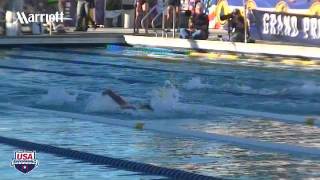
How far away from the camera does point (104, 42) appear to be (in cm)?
Answer: 2284

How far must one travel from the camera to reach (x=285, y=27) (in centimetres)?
2080

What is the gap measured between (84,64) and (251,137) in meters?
9.53

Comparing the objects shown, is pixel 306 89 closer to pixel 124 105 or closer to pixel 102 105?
pixel 124 105

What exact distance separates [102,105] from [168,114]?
0.80 metres

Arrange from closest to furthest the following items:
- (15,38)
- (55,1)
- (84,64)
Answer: (84,64), (15,38), (55,1)

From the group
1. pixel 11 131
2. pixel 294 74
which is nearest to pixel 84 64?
pixel 294 74

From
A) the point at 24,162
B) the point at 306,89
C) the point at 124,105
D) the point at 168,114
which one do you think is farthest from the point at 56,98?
the point at 24,162

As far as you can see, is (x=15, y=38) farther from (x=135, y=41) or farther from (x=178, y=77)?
(x=178, y=77)

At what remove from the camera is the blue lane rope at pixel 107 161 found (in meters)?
6.69

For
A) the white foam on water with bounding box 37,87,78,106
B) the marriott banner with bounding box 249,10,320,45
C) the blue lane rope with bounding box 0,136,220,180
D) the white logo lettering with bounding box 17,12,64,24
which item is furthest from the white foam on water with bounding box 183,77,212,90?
the white logo lettering with bounding box 17,12,64,24

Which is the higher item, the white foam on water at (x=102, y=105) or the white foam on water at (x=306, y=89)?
the white foam on water at (x=102, y=105)

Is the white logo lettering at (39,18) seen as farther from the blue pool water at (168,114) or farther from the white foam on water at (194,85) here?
the white foam on water at (194,85)

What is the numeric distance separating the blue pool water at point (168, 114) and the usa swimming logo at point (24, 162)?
0.23 feet

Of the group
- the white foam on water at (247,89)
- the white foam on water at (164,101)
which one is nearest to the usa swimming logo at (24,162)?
the white foam on water at (164,101)
